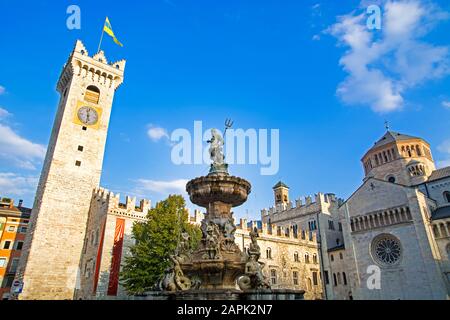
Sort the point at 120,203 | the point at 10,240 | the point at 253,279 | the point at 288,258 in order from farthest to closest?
1. the point at 288,258
2. the point at 10,240
3. the point at 120,203
4. the point at 253,279

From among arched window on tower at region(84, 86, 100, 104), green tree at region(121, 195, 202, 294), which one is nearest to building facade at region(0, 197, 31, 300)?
arched window on tower at region(84, 86, 100, 104)

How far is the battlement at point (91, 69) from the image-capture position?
137 feet

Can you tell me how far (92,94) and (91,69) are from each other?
12.7 ft

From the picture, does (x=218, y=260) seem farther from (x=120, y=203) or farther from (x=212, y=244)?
(x=120, y=203)

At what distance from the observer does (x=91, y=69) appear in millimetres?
43031

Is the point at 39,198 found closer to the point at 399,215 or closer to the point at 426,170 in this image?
the point at 399,215

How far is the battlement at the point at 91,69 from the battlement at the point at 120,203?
18023 mm

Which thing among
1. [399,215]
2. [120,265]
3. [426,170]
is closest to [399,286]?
[399,215]

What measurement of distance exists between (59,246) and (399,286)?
132ft

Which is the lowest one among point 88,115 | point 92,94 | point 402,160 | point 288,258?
point 288,258

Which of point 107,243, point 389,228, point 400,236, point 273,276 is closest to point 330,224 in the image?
point 389,228

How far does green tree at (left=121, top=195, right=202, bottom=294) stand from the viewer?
2306cm

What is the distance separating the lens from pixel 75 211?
1387 inches

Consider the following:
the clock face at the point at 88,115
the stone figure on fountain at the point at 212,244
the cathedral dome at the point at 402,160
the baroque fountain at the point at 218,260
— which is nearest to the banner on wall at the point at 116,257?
the clock face at the point at 88,115
